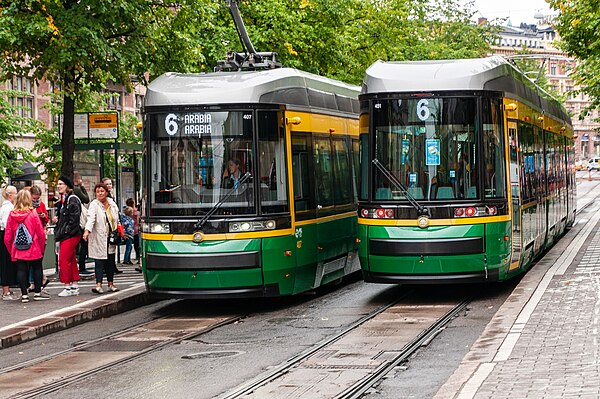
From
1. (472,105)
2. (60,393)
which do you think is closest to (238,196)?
(472,105)

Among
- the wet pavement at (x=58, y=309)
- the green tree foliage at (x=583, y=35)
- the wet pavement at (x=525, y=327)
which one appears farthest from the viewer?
the green tree foliage at (x=583, y=35)

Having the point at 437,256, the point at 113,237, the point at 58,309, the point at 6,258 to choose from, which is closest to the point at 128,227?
the point at 113,237

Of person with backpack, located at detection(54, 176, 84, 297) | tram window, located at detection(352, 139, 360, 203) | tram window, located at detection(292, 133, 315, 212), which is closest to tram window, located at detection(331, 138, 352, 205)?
tram window, located at detection(352, 139, 360, 203)

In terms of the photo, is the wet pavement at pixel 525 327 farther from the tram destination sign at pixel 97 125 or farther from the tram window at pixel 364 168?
the tram destination sign at pixel 97 125

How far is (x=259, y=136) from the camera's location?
50.4 feet

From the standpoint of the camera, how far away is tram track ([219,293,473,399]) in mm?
9773

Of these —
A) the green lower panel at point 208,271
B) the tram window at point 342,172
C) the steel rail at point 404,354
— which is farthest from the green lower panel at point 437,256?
the tram window at point 342,172

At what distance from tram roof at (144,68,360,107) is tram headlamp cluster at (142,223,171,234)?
1589 millimetres

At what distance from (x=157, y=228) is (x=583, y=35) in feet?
65.0

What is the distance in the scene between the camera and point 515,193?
1684cm

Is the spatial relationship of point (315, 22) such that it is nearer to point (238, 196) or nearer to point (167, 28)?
point (167, 28)

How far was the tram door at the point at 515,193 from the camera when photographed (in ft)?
54.4

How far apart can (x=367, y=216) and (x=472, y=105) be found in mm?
2064

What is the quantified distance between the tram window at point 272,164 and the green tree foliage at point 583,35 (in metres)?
14.2
